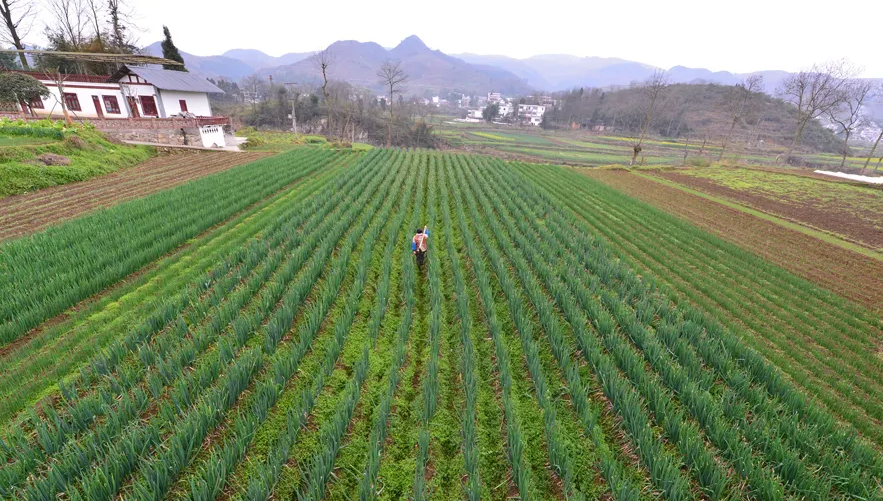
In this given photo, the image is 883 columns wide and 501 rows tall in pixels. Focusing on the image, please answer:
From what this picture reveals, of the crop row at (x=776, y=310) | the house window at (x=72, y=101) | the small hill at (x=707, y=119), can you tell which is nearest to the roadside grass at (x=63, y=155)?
the house window at (x=72, y=101)

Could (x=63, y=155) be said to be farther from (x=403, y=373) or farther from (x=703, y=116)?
(x=703, y=116)

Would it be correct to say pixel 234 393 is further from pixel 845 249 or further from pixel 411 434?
Answer: pixel 845 249

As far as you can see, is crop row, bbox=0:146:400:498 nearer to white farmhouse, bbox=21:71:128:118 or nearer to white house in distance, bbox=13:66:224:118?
white house in distance, bbox=13:66:224:118

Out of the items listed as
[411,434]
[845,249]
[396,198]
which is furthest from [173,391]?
[845,249]

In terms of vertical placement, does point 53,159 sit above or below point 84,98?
below

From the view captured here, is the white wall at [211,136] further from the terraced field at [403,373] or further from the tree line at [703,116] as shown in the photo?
the tree line at [703,116]

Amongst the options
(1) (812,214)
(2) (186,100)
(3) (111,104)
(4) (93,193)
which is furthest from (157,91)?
(1) (812,214)

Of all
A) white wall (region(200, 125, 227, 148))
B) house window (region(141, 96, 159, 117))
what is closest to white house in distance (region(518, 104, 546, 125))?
white wall (region(200, 125, 227, 148))
